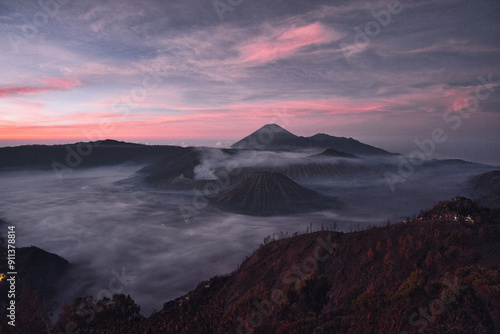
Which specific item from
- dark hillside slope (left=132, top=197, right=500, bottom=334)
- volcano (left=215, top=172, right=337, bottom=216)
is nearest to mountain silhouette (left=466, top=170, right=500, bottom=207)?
volcano (left=215, top=172, right=337, bottom=216)

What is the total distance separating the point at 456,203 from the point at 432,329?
32.7m

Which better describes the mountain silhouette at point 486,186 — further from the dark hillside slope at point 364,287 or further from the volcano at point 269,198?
the dark hillside slope at point 364,287

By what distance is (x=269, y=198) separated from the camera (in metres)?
93.3

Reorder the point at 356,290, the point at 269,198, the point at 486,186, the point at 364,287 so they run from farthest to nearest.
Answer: the point at 486,186 → the point at 269,198 → the point at 364,287 → the point at 356,290

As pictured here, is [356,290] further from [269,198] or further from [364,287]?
[269,198]

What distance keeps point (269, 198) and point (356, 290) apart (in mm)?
75985

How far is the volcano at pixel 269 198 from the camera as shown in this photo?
8869 cm

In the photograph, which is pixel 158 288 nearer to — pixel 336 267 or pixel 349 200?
pixel 336 267

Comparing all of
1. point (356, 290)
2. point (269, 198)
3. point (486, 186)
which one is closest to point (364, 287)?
point (356, 290)

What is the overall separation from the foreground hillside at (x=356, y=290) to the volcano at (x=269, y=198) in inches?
2197

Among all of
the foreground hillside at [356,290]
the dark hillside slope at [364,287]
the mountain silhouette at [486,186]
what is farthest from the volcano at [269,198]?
the dark hillside slope at [364,287]

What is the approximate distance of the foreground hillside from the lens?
35.6 ft

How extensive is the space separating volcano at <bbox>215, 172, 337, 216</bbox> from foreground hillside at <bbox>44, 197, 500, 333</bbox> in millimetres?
55808

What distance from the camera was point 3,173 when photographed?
200m
